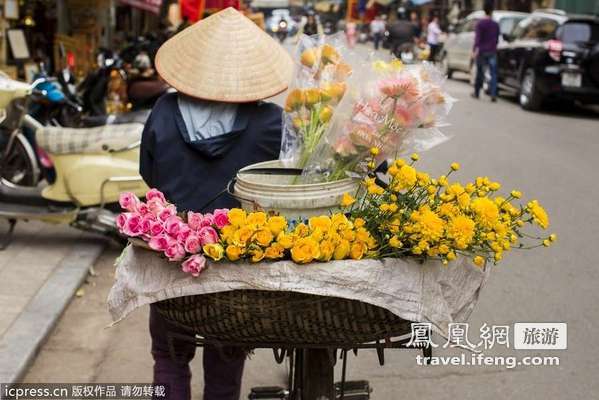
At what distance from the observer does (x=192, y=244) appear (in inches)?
71.4

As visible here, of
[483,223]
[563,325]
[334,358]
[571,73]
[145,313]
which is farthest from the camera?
[571,73]

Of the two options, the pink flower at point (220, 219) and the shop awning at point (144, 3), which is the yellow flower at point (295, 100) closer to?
the pink flower at point (220, 219)

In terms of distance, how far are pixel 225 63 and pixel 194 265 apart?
88cm

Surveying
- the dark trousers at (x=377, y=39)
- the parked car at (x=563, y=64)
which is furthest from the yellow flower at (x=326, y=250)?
the dark trousers at (x=377, y=39)

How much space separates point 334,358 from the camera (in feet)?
7.07

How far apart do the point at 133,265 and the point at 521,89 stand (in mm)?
13530

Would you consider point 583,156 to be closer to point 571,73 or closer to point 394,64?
point 571,73

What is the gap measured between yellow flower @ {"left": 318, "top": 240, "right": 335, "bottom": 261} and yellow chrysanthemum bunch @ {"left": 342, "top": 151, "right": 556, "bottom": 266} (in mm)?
142

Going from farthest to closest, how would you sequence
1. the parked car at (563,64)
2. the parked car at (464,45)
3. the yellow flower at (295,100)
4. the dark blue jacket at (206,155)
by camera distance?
1. the parked car at (464,45)
2. the parked car at (563,64)
3. the dark blue jacket at (206,155)
4. the yellow flower at (295,100)

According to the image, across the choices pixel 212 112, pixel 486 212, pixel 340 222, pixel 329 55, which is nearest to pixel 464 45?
pixel 212 112

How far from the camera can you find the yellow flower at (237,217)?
1831 mm

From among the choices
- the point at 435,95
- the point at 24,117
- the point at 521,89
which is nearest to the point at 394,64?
the point at 435,95

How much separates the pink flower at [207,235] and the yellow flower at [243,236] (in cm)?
7

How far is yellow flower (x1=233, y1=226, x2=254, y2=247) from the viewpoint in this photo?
1794mm
